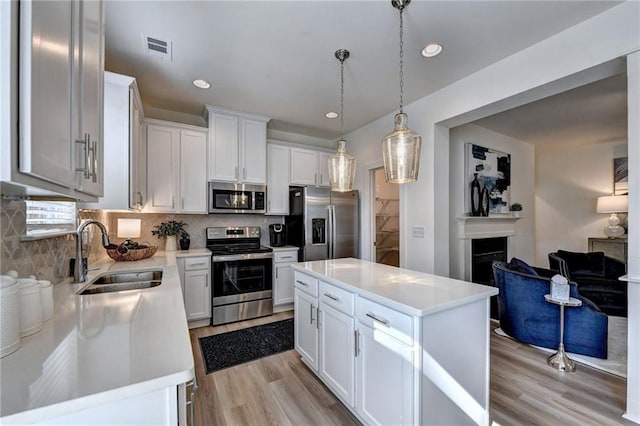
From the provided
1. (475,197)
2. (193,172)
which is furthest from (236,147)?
(475,197)

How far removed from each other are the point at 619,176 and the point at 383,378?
658 centimetres

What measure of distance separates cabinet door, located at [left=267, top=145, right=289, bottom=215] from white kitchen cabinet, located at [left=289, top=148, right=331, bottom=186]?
0.38 ft

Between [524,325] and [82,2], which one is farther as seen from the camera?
[524,325]

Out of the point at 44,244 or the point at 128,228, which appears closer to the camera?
the point at 44,244

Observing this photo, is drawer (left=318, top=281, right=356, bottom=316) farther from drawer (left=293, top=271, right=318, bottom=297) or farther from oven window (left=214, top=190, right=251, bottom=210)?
oven window (left=214, top=190, right=251, bottom=210)

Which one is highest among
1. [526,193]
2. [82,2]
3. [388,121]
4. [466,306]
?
[388,121]

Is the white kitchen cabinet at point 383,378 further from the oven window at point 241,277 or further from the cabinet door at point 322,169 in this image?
the cabinet door at point 322,169

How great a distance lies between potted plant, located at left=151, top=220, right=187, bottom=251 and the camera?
348 centimetres

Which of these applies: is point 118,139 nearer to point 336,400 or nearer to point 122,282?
point 122,282

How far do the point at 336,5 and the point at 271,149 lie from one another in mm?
2478

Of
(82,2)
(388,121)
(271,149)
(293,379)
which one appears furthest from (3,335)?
(388,121)

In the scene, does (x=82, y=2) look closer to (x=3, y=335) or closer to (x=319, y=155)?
(x=3, y=335)

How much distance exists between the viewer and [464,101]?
2.92 metres

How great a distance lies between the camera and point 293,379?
2266 millimetres
